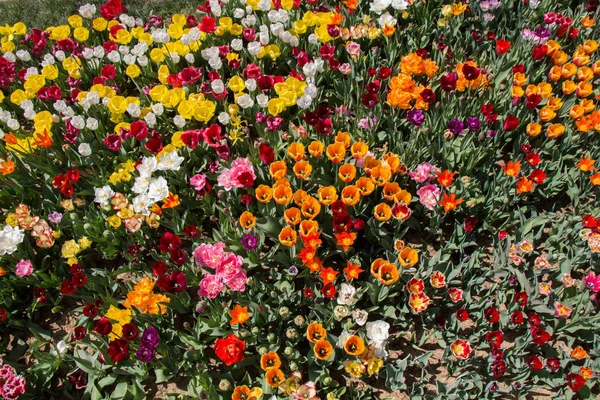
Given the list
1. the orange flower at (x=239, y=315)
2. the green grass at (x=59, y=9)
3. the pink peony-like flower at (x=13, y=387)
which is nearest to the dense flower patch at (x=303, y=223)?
the pink peony-like flower at (x=13, y=387)

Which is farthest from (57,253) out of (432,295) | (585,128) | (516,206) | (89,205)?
(585,128)

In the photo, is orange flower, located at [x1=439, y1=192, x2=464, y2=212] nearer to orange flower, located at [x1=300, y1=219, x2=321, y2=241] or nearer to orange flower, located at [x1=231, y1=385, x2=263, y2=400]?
orange flower, located at [x1=300, y1=219, x2=321, y2=241]

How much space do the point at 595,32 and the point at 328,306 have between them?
3.55 metres

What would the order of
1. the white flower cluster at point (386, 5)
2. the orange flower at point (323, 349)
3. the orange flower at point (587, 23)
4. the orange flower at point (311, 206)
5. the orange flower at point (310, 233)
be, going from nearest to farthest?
the orange flower at point (323, 349) → the orange flower at point (310, 233) → the orange flower at point (311, 206) → the orange flower at point (587, 23) → the white flower cluster at point (386, 5)

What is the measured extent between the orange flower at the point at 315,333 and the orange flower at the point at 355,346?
5.2 inches

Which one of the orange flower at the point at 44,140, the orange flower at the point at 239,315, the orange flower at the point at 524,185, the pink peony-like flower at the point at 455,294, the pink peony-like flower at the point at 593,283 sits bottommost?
the pink peony-like flower at the point at 455,294

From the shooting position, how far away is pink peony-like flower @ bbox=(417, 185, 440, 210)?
2.93m

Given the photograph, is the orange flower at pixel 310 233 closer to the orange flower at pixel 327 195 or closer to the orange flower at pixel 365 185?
the orange flower at pixel 327 195

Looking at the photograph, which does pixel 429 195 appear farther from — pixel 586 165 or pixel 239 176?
pixel 239 176

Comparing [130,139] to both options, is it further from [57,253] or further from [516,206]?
[516,206]

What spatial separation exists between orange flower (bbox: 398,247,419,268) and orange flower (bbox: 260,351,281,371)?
88 cm

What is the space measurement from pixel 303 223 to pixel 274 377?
2.80ft

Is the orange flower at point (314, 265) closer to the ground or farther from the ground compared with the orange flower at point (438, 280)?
farther from the ground

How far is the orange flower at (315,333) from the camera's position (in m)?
2.49
